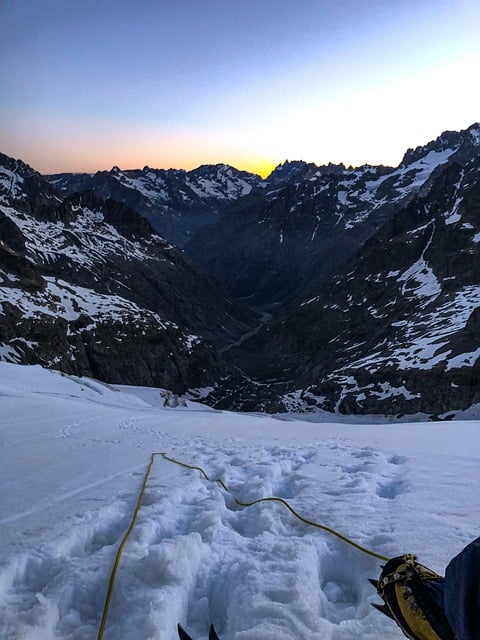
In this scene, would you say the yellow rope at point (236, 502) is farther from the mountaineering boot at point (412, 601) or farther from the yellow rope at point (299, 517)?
the mountaineering boot at point (412, 601)

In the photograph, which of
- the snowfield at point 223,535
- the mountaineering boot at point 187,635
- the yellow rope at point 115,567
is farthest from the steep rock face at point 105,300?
the mountaineering boot at point 187,635

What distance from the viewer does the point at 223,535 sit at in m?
4.46

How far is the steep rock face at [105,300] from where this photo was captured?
2717 inches

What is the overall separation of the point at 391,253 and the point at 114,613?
367ft

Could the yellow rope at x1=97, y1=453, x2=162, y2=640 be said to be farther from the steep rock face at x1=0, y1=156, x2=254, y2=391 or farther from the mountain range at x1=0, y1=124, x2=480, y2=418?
the steep rock face at x1=0, y1=156, x2=254, y2=391

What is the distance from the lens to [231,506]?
5.43 m

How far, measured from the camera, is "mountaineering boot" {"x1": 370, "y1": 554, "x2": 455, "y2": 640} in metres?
2.72

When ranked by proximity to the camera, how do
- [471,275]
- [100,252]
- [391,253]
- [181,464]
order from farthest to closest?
[100,252] < [391,253] < [471,275] < [181,464]

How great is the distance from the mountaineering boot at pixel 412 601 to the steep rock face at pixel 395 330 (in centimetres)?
4511

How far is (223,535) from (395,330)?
71602mm

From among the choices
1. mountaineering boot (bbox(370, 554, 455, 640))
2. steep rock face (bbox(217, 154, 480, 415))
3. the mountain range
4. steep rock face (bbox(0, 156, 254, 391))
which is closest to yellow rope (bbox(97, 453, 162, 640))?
mountaineering boot (bbox(370, 554, 455, 640))

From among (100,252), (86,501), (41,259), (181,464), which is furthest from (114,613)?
(100,252)

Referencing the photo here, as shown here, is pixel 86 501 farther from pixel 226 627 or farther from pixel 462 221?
pixel 462 221

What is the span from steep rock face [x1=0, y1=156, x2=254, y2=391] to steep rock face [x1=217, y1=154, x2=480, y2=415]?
20.4 metres
